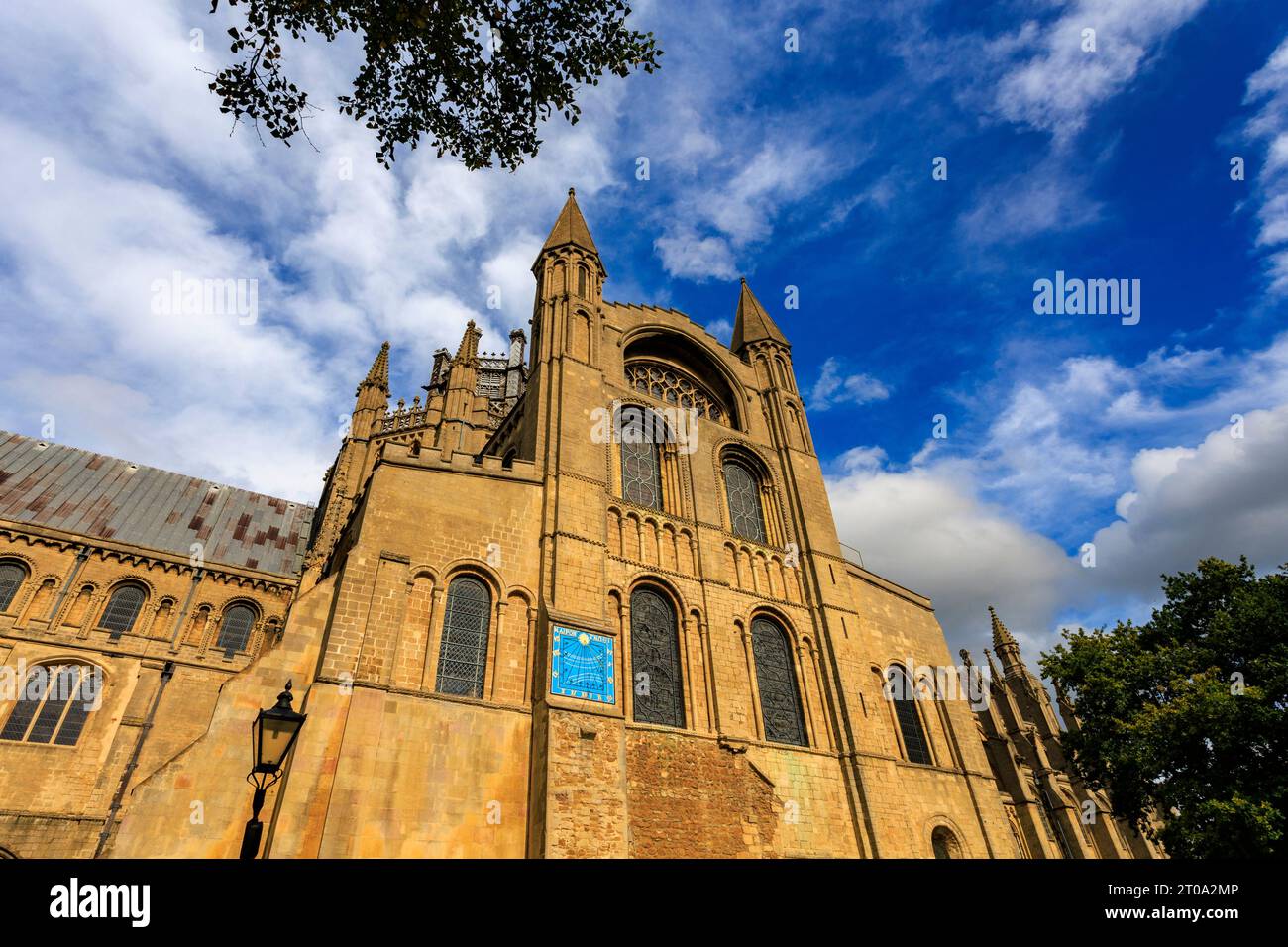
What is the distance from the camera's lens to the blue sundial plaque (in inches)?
568

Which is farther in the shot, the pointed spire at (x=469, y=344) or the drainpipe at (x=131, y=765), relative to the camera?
the pointed spire at (x=469, y=344)

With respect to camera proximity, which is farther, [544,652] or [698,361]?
[698,361]

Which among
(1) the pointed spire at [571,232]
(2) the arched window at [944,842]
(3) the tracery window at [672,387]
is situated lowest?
(2) the arched window at [944,842]

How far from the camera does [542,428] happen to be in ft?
62.8

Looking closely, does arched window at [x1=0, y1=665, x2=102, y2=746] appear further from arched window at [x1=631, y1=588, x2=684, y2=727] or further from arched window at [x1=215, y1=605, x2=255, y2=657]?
arched window at [x1=631, y1=588, x2=684, y2=727]

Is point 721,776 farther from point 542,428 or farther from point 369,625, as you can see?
point 542,428

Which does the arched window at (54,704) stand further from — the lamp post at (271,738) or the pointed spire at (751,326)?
the pointed spire at (751,326)

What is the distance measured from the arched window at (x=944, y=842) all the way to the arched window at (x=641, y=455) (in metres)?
12.2

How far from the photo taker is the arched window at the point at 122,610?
2497 cm

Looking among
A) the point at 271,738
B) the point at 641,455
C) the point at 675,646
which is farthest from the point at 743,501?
the point at 271,738

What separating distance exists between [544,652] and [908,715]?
493 inches

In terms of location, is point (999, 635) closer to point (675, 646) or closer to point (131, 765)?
point (675, 646)

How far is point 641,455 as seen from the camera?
70.8 feet

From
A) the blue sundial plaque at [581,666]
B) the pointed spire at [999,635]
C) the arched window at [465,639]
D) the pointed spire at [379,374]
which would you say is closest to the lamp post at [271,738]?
the arched window at [465,639]
